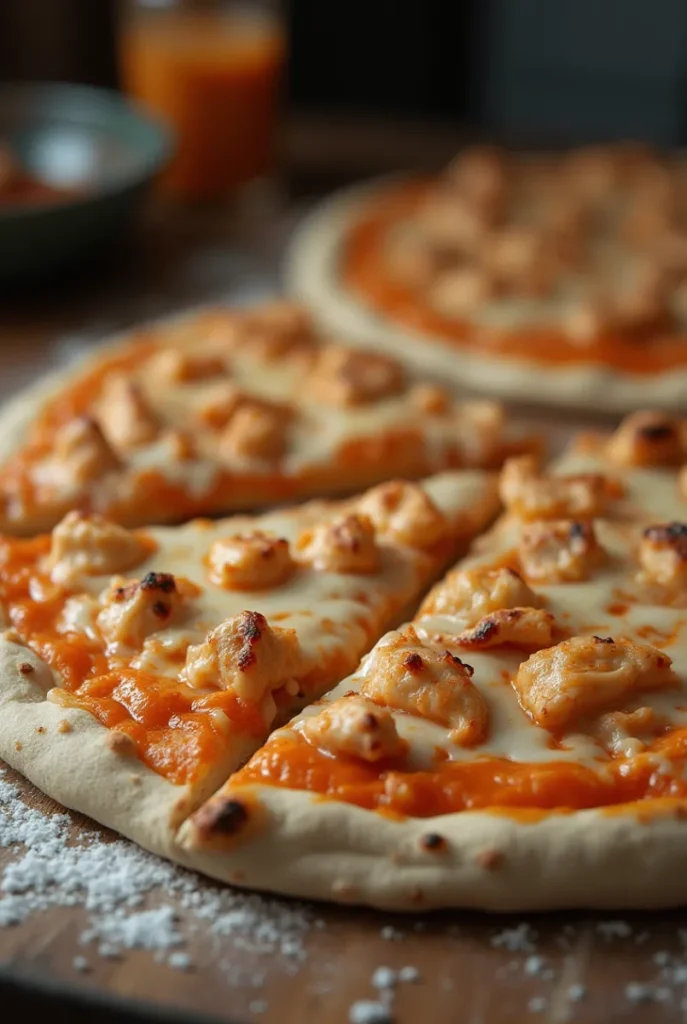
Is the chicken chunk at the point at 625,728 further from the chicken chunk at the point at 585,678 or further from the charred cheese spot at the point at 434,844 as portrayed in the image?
the charred cheese spot at the point at 434,844

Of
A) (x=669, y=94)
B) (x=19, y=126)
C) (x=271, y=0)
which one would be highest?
(x=271, y=0)

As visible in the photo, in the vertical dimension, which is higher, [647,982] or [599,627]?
[599,627]

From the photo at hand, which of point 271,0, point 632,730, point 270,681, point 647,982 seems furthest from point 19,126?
point 647,982

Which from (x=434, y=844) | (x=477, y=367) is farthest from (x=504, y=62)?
(x=434, y=844)

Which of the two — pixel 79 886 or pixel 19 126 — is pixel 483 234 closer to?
pixel 19 126

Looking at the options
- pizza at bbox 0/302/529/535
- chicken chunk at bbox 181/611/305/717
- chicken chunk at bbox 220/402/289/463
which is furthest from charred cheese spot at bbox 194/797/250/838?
chicken chunk at bbox 220/402/289/463

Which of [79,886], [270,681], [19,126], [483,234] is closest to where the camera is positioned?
[79,886]
